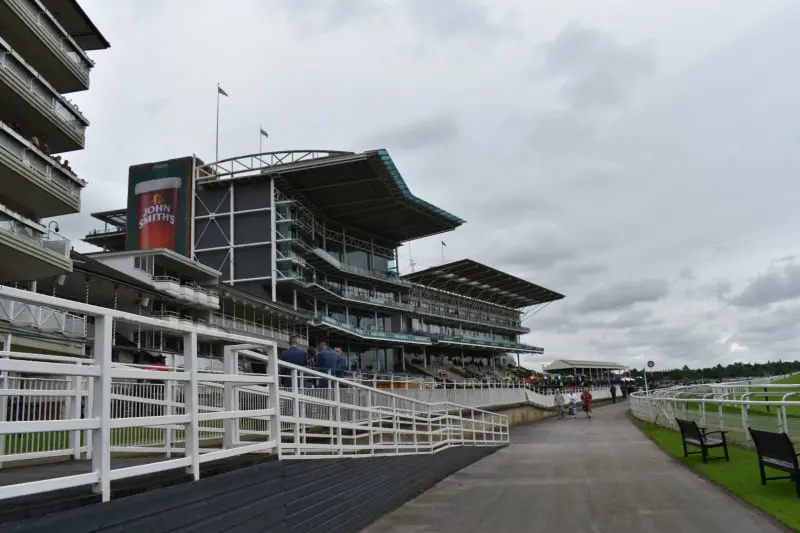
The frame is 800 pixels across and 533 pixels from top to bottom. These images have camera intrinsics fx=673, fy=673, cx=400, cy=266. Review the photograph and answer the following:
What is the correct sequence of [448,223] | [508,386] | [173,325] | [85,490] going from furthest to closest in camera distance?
[448,223] < [508,386] < [173,325] < [85,490]

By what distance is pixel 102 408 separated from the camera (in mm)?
4203

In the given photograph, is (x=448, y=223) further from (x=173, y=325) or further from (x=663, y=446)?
(x=173, y=325)

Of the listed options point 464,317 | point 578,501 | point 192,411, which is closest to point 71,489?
point 192,411

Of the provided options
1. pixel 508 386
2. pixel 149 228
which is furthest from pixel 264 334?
pixel 508 386

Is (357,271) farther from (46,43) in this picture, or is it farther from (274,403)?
(274,403)

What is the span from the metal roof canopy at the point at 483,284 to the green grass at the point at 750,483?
6308 cm

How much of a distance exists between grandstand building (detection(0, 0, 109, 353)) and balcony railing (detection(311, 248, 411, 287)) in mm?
28838

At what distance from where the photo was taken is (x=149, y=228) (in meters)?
52.0

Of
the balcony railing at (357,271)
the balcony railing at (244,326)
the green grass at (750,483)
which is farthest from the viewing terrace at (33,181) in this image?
the balcony railing at (357,271)

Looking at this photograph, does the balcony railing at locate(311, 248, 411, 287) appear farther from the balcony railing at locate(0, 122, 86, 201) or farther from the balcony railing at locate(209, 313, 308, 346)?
the balcony railing at locate(0, 122, 86, 201)

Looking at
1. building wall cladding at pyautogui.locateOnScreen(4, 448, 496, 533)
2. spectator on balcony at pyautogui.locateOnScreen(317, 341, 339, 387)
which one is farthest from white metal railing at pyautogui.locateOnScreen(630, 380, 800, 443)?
spectator on balcony at pyautogui.locateOnScreen(317, 341, 339, 387)

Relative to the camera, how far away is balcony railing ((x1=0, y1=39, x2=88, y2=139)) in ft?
79.5

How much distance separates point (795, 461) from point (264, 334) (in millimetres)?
41387

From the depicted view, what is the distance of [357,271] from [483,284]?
29.4m
